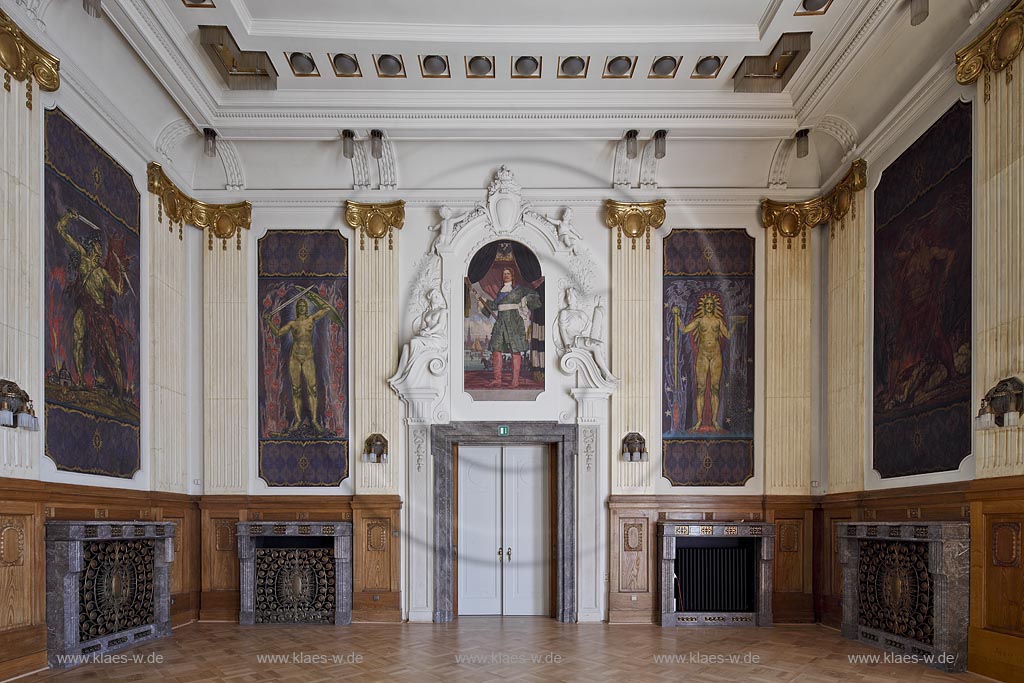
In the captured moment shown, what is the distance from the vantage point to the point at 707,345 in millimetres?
12383

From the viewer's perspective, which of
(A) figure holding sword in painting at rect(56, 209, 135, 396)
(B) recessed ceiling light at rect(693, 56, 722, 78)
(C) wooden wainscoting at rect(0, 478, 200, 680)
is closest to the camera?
(C) wooden wainscoting at rect(0, 478, 200, 680)

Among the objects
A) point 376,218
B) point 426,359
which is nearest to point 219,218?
point 376,218

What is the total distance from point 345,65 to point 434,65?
3.87 feet

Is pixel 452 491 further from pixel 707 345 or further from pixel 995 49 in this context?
pixel 995 49

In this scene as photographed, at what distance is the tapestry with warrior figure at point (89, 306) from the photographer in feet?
27.9

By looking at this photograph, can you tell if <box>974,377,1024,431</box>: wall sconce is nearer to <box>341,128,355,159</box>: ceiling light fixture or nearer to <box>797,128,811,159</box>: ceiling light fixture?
<box>797,128,811,159</box>: ceiling light fixture

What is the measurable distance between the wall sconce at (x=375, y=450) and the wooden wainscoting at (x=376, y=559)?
1.82 feet

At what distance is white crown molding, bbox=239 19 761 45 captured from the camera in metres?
9.97

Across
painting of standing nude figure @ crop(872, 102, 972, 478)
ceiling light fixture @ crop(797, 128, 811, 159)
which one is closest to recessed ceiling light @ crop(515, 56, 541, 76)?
ceiling light fixture @ crop(797, 128, 811, 159)

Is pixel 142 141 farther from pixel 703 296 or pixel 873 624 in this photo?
pixel 873 624

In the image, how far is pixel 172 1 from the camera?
907 cm

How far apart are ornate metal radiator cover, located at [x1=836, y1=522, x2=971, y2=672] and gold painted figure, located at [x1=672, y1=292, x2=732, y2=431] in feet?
9.43

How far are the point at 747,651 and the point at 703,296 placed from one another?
5.24m

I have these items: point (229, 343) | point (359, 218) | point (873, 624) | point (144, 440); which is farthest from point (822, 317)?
point (144, 440)
